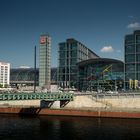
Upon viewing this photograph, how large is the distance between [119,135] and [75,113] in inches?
1900

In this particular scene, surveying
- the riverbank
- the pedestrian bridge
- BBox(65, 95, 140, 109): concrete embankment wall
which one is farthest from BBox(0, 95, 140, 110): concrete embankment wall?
the riverbank

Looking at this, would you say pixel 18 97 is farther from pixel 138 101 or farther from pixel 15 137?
pixel 138 101

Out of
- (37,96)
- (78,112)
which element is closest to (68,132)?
(37,96)

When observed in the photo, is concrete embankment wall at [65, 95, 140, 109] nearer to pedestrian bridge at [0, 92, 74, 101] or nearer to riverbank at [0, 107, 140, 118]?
pedestrian bridge at [0, 92, 74, 101]

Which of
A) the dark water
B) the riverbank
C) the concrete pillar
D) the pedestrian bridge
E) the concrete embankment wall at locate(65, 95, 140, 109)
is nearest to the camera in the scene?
the dark water

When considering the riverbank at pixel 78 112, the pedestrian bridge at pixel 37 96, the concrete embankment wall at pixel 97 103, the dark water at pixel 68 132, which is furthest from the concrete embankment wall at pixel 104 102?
the dark water at pixel 68 132

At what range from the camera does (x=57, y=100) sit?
129500 millimetres

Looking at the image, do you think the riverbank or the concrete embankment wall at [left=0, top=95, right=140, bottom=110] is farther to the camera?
the concrete embankment wall at [left=0, top=95, right=140, bottom=110]

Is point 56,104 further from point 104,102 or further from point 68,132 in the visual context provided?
point 68,132

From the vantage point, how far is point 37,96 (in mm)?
117625

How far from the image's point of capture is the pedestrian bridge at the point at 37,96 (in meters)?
102

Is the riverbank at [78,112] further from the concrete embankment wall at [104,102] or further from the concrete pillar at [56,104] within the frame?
the concrete embankment wall at [104,102]

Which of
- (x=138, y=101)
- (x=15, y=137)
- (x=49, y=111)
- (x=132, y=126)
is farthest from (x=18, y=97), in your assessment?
(x=138, y=101)

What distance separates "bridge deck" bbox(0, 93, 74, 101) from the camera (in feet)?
334
